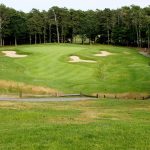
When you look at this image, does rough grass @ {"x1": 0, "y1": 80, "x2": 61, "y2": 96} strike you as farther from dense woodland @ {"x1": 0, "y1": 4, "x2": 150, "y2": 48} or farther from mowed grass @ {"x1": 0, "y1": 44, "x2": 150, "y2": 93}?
dense woodland @ {"x1": 0, "y1": 4, "x2": 150, "y2": 48}

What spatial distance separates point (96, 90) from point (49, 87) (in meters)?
5.72

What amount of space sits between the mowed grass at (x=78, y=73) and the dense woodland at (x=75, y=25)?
50.5 metres

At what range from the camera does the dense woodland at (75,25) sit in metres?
129

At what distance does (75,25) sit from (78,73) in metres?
84.6

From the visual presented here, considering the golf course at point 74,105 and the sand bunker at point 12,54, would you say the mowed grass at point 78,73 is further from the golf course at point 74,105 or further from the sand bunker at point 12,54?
the sand bunker at point 12,54

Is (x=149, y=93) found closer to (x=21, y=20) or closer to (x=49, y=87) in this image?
(x=49, y=87)

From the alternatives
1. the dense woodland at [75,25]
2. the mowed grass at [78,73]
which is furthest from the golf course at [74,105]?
the dense woodland at [75,25]

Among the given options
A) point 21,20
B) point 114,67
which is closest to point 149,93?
point 114,67

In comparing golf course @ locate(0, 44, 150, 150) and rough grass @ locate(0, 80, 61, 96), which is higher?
golf course @ locate(0, 44, 150, 150)

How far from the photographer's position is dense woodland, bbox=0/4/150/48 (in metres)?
129

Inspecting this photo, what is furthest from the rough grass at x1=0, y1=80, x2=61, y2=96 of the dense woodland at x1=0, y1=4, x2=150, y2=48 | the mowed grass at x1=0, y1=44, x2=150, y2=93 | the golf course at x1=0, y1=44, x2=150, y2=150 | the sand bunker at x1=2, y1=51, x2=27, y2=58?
the dense woodland at x1=0, y1=4, x2=150, y2=48

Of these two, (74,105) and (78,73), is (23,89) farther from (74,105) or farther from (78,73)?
(74,105)

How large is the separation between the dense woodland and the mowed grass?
5046 centimetres

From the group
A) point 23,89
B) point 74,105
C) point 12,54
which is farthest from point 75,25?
point 74,105
